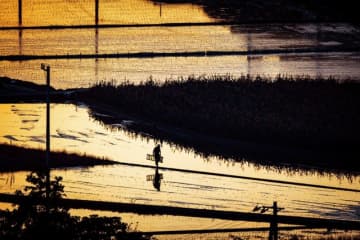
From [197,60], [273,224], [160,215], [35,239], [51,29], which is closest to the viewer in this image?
[35,239]

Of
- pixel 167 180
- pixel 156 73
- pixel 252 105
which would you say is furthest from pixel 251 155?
pixel 156 73

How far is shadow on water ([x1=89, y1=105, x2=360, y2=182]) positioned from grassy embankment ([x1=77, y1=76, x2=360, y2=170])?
0.02 m

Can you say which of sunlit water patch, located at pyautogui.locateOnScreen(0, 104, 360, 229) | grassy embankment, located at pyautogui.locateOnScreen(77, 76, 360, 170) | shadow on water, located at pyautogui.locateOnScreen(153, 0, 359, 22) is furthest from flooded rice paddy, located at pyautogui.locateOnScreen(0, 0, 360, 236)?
grassy embankment, located at pyautogui.locateOnScreen(77, 76, 360, 170)

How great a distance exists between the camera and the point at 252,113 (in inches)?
519

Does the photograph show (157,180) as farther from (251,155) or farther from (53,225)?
(53,225)

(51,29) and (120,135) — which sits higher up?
(51,29)

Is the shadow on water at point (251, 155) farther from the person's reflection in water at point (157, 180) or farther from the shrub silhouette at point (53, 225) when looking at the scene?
the shrub silhouette at point (53, 225)

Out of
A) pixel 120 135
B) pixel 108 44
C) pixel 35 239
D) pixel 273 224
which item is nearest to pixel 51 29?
pixel 108 44

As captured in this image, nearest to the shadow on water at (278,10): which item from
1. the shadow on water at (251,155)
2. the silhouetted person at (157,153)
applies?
the shadow on water at (251,155)

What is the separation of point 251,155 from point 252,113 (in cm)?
134

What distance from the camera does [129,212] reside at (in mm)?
9969

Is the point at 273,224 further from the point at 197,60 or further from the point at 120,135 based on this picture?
the point at 197,60

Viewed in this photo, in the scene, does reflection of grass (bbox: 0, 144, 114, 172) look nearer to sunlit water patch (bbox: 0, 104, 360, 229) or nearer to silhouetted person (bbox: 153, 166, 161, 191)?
sunlit water patch (bbox: 0, 104, 360, 229)

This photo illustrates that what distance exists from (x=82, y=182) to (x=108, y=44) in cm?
701
